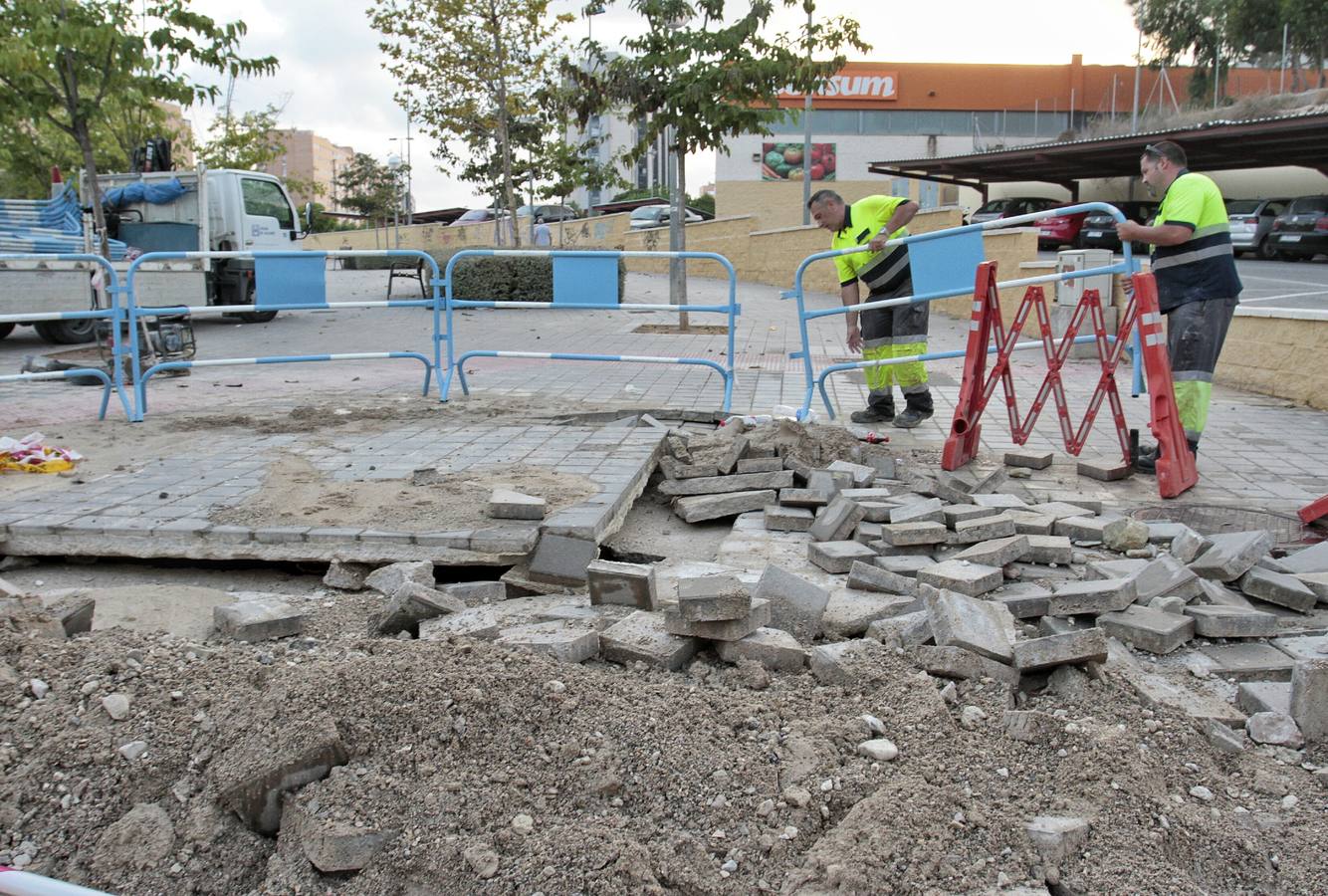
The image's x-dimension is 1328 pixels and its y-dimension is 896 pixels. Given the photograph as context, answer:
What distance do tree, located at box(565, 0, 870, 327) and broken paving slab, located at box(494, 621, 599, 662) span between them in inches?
431

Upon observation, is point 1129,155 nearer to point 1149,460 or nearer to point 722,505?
point 1149,460

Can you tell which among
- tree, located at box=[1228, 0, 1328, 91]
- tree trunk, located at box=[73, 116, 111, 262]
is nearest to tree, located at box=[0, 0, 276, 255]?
tree trunk, located at box=[73, 116, 111, 262]

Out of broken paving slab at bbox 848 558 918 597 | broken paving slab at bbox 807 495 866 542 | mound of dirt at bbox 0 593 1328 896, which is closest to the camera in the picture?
mound of dirt at bbox 0 593 1328 896

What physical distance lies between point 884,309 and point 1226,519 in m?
3.03

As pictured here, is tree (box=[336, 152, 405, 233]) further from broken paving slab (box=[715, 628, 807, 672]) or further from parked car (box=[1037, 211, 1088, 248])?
broken paving slab (box=[715, 628, 807, 672])

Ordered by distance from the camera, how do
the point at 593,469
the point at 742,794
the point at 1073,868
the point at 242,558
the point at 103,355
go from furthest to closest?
the point at 103,355, the point at 593,469, the point at 242,558, the point at 742,794, the point at 1073,868

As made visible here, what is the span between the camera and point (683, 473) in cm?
583

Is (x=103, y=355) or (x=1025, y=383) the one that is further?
(x=103, y=355)

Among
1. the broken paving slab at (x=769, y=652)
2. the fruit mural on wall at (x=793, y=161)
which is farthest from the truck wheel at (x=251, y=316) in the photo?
the fruit mural on wall at (x=793, y=161)

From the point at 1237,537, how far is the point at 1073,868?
7.87 feet

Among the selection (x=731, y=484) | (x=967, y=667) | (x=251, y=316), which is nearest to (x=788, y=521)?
(x=731, y=484)

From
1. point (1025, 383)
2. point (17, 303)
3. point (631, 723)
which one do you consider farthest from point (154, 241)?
point (631, 723)

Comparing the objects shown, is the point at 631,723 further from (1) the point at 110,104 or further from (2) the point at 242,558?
(1) the point at 110,104

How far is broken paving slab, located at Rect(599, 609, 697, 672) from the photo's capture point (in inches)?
127
